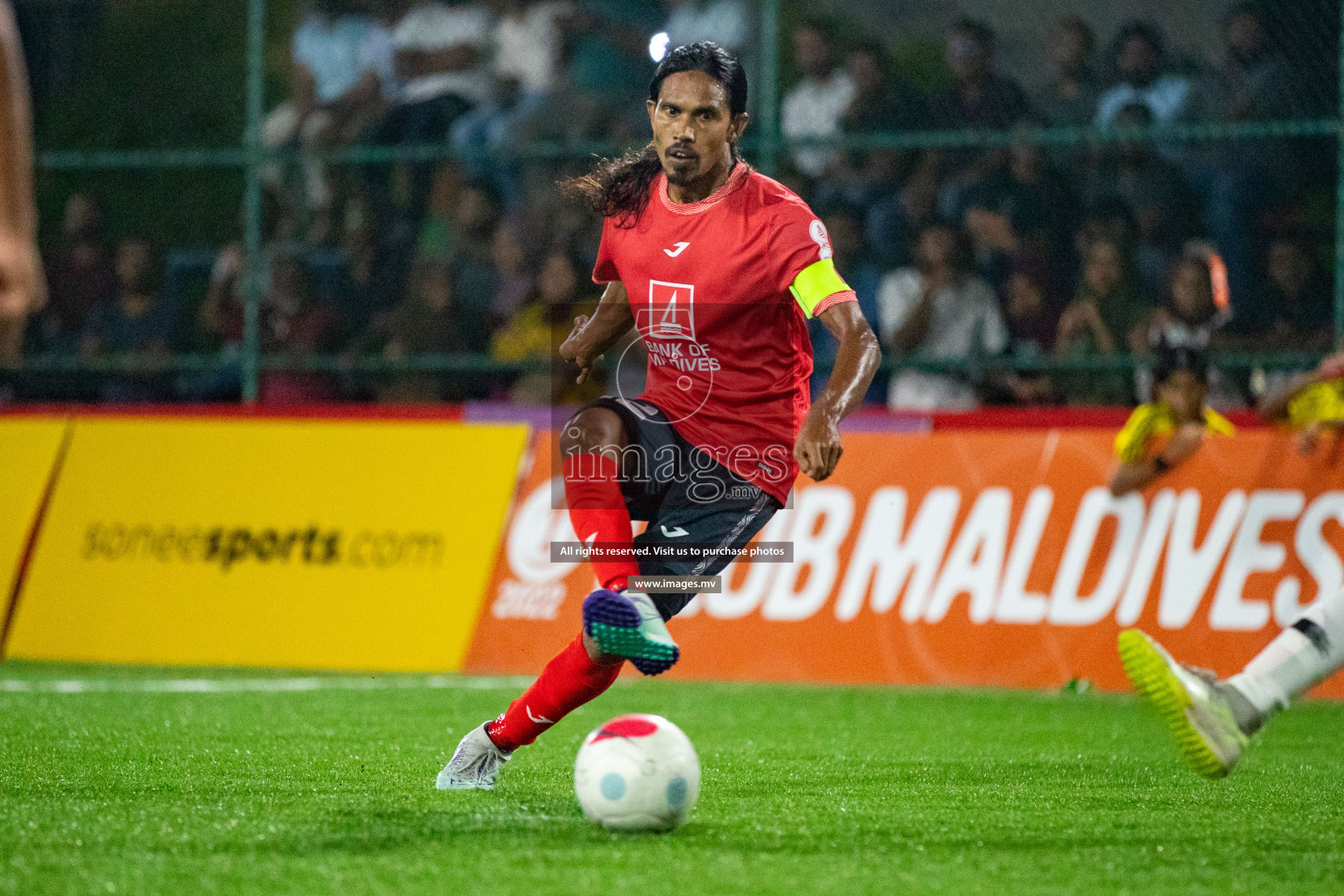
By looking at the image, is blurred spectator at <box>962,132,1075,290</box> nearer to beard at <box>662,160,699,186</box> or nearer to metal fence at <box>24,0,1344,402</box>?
metal fence at <box>24,0,1344,402</box>

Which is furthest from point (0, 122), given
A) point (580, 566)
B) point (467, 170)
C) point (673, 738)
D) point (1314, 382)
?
point (467, 170)

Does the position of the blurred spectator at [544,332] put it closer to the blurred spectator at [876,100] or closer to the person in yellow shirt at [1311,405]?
the blurred spectator at [876,100]

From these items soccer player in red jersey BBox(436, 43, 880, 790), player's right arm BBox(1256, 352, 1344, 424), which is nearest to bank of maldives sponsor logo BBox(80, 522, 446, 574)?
player's right arm BBox(1256, 352, 1344, 424)

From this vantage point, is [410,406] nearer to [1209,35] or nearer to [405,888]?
[1209,35]

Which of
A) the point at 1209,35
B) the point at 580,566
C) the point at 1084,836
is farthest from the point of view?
the point at 1209,35

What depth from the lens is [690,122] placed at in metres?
5.17

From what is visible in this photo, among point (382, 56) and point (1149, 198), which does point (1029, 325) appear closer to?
point (1149, 198)

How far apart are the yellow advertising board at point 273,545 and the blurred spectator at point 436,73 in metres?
2.69

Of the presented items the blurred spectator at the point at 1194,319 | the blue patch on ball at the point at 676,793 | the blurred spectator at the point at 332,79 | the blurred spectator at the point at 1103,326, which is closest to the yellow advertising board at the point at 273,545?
the blurred spectator at the point at 332,79

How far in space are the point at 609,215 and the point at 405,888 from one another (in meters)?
2.42

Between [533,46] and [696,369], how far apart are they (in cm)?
736

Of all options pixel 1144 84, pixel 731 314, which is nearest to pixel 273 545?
pixel 731 314

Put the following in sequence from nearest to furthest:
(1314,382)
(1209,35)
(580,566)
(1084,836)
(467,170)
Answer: (1084,836), (1314,382), (580,566), (1209,35), (467,170)

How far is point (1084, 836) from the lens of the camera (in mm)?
4598
